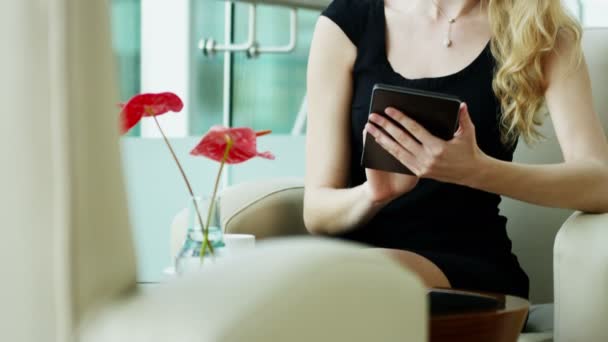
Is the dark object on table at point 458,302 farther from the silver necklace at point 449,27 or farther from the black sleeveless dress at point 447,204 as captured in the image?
the silver necklace at point 449,27

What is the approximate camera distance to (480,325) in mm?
1020

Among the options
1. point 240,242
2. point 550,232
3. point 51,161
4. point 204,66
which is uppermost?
point 51,161

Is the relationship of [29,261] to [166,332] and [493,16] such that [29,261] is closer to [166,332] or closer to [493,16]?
[166,332]

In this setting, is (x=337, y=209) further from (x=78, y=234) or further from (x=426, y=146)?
(x=78, y=234)

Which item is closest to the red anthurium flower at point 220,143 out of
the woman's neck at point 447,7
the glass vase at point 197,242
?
the glass vase at point 197,242

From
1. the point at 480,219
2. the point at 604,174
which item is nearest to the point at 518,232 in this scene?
the point at 480,219

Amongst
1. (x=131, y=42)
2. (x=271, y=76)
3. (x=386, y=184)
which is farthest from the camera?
(x=271, y=76)

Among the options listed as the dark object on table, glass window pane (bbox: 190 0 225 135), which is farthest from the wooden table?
glass window pane (bbox: 190 0 225 135)

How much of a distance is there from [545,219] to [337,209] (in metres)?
0.50

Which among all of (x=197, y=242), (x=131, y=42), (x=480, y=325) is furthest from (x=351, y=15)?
(x=131, y=42)

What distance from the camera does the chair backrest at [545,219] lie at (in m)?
1.96

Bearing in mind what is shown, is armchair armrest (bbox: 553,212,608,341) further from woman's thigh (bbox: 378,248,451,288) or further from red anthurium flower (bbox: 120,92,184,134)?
red anthurium flower (bbox: 120,92,184,134)

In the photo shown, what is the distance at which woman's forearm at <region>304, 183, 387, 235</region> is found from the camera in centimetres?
166

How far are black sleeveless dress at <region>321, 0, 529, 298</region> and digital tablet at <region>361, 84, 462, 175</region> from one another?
0.81ft
